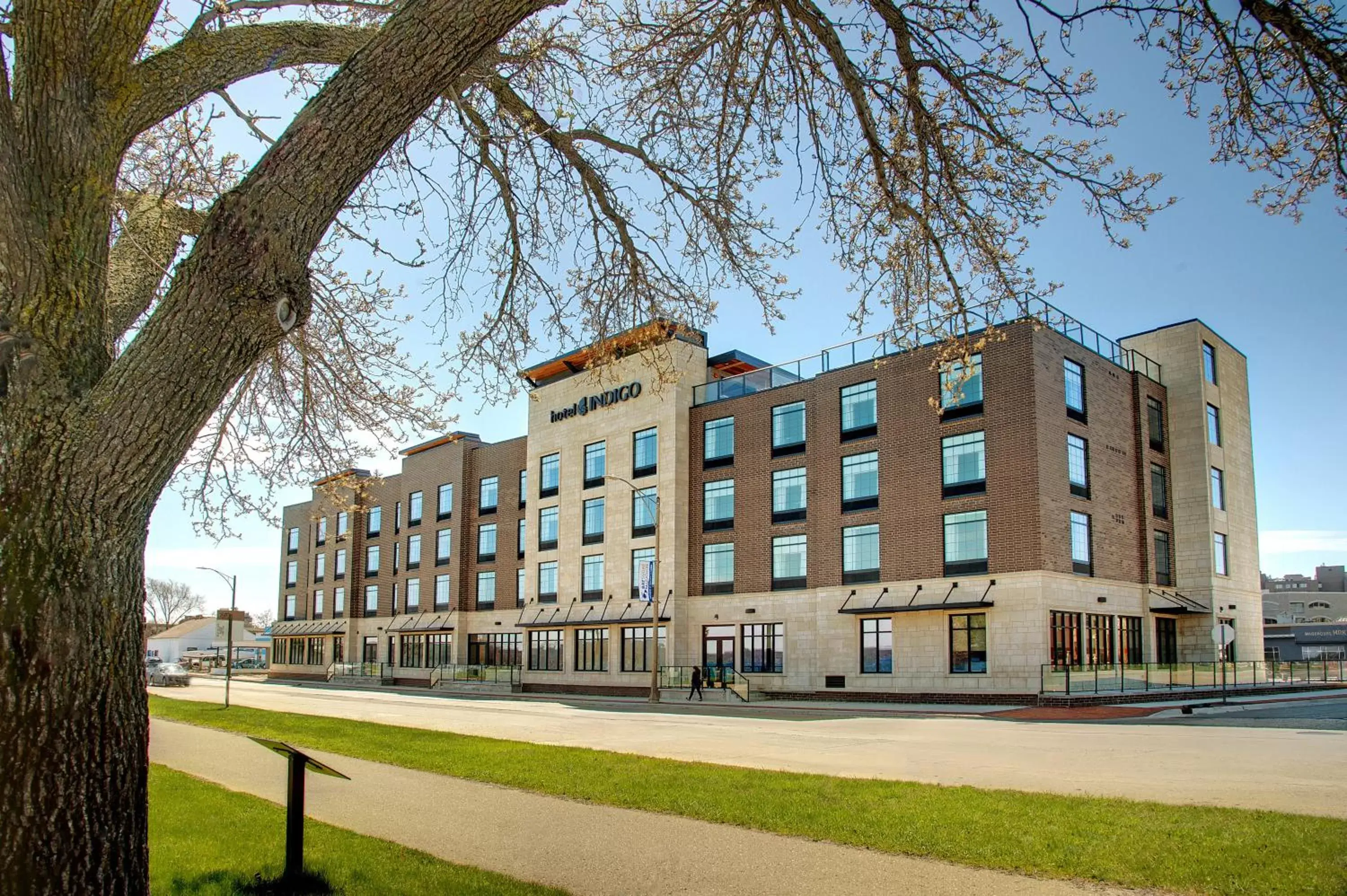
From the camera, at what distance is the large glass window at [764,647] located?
4278 centimetres

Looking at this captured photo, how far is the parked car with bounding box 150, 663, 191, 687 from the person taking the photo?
6184cm

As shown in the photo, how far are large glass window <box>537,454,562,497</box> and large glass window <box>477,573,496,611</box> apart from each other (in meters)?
8.13

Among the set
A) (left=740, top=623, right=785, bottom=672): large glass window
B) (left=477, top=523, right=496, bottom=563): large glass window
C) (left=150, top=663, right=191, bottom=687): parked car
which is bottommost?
(left=150, top=663, right=191, bottom=687): parked car

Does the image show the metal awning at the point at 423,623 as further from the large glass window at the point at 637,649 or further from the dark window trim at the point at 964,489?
the dark window trim at the point at 964,489

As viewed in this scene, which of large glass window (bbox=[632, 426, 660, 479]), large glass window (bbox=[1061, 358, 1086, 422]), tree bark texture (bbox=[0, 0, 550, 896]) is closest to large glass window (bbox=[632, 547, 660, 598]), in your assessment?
large glass window (bbox=[632, 426, 660, 479])

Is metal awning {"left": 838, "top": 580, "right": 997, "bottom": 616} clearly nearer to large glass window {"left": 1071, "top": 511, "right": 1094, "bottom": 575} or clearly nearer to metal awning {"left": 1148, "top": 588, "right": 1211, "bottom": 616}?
large glass window {"left": 1071, "top": 511, "right": 1094, "bottom": 575}

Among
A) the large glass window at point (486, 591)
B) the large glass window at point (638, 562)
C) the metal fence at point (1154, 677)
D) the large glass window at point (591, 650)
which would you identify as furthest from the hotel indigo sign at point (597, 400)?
the metal fence at point (1154, 677)

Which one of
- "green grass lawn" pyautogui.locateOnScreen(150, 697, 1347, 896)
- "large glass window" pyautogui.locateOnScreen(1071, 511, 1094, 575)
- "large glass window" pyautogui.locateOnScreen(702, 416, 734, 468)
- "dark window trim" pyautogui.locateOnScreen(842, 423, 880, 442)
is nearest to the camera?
"green grass lawn" pyautogui.locateOnScreen(150, 697, 1347, 896)

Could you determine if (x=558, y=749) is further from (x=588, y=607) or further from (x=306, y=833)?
(x=588, y=607)

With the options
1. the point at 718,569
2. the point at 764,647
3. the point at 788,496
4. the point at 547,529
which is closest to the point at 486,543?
the point at 547,529

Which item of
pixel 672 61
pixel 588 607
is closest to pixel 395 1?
pixel 672 61

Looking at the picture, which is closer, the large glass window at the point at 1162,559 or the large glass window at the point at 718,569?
the large glass window at the point at 1162,559

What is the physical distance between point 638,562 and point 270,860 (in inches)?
1635

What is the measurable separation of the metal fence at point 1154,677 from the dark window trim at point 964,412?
31.2ft
